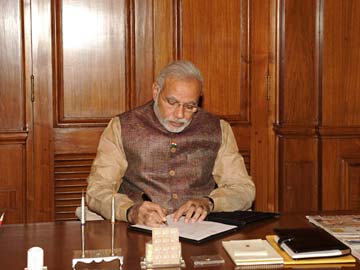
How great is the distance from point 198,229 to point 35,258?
26.9 inches

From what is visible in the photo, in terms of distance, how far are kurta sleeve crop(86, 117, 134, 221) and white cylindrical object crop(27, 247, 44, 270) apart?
856 mm

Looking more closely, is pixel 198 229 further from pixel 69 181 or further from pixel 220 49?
pixel 220 49

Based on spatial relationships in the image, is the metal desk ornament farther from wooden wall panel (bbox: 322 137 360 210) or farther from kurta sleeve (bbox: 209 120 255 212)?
wooden wall panel (bbox: 322 137 360 210)

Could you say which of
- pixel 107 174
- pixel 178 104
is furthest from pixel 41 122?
pixel 178 104

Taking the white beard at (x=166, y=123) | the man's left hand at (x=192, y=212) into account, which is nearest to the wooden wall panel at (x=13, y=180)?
the white beard at (x=166, y=123)

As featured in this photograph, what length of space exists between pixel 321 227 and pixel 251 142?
1.60m

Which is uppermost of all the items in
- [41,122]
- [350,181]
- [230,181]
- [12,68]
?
[12,68]

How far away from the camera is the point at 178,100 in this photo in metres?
2.79

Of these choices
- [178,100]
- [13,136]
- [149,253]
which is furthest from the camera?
[13,136]

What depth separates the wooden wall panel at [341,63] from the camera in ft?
12.3

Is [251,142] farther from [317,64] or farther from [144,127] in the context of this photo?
[144,127]

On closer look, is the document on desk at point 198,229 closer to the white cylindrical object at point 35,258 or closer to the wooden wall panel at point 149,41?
the white cylindrical object at point 35,258

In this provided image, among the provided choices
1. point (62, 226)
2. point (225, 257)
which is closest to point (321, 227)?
point (225, 257)

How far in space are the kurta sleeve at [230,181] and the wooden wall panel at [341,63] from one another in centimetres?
102
